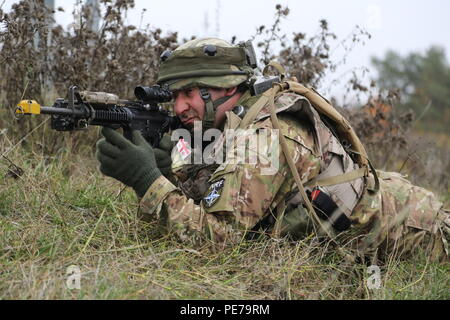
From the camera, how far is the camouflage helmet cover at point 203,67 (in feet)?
11.1

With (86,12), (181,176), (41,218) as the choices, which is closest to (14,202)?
(41,218)

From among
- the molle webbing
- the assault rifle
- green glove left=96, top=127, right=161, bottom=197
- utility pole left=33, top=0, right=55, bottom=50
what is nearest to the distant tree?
utility pole left=33, top=0, right=55, bottom=50

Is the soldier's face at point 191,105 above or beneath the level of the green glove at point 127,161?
above

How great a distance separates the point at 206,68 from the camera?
3.39 m

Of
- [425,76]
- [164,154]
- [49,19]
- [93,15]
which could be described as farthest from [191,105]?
[425,76]

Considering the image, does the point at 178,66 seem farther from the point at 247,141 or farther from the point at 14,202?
the point at 14,202

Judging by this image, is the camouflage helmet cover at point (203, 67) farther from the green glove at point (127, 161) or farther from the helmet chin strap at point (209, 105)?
the green glove at point (127, 161)

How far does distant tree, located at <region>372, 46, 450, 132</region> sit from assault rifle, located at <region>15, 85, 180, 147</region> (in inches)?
784

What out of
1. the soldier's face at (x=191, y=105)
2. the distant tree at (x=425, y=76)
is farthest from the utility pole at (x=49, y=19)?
the distant tree at (x=425, y=76)

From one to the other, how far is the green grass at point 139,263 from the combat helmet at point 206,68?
820mm

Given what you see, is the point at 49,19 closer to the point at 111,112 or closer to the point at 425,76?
the point at 111,112

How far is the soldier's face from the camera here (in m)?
3.44

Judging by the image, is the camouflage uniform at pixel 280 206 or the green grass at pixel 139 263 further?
the camouflage uniform at pixel 280 206

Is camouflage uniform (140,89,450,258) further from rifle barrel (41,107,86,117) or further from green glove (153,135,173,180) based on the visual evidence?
rifle barrel (41,107,86,117)
